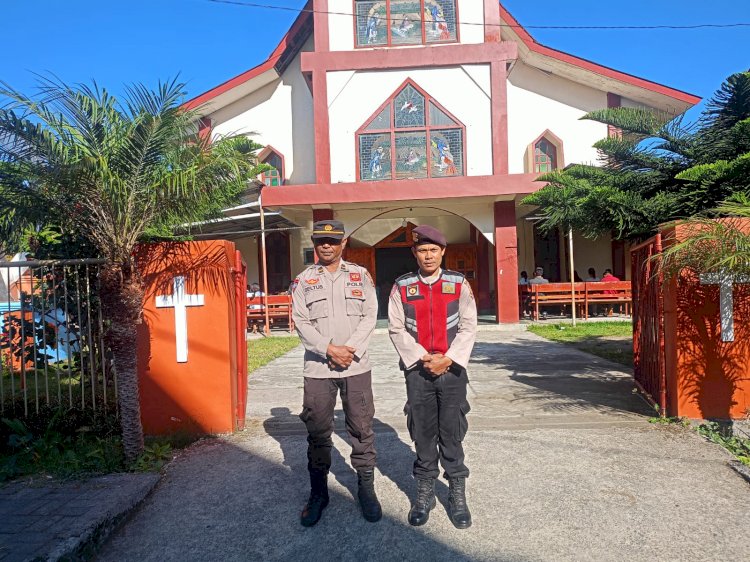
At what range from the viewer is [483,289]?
17.6m

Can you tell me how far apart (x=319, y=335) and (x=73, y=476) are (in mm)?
2133

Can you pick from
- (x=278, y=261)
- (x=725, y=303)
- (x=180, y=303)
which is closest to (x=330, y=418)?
(x=180, y=303)

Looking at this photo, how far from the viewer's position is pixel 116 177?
3.74 meters

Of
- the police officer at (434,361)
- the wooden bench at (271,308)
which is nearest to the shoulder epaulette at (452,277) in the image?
the police officer at (434,361)

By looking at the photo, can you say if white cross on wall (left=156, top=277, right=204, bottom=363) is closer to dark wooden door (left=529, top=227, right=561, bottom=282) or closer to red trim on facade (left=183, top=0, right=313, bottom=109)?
red trim on facade (left=183, top=0, right=313, bottom=109)

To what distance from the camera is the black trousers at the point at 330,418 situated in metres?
3.33

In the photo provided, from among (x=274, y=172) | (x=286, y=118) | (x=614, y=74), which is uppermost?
(x=614, y=74)

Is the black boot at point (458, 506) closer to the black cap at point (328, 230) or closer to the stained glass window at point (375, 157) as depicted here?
the black cap at point (328, 230)

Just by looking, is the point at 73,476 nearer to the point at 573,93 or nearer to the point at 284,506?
the point at 284,506

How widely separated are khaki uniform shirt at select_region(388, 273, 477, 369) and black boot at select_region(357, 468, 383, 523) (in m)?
0.70

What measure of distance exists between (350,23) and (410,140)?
3.36 meters

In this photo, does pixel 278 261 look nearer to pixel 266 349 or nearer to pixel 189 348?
pixel 266 349

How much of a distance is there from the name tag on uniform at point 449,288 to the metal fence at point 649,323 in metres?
2.08

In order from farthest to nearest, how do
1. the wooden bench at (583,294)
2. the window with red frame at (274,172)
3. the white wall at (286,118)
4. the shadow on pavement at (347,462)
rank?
the window with red frame at (274,172) < the white wall at (286,118) < the wooden bench at (583,294) < the shadow on pavement at (347,462)
